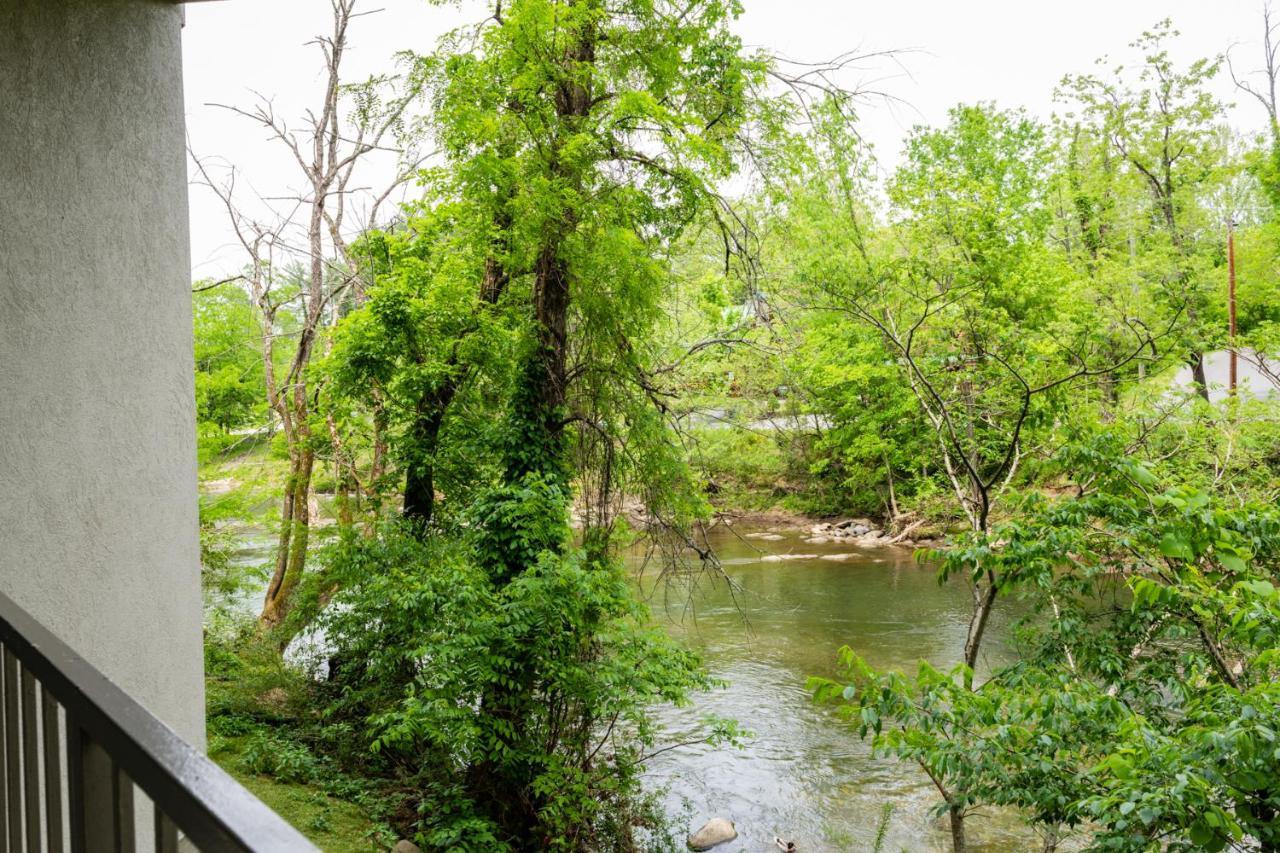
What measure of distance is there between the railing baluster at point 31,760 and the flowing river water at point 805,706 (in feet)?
18.7

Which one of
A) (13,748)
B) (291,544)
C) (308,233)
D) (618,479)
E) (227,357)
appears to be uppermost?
(308,233)

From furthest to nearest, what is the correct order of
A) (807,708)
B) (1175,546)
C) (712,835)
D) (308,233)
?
(308,233), (807,708), (712,835), (1175,546)

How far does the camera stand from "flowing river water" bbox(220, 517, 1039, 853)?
670 cm

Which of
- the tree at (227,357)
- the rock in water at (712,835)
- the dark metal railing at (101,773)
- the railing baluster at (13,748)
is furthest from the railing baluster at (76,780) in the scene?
the tree at (227,357)

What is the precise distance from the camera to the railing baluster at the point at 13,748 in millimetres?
1177

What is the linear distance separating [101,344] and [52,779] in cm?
212

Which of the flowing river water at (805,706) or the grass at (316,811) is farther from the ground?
the grass at (316,811)

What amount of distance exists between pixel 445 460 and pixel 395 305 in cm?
142

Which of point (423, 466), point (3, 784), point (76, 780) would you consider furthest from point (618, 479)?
point (76, 780)

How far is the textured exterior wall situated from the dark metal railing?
1333 mm

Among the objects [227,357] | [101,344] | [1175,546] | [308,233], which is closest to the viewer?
[101,344]

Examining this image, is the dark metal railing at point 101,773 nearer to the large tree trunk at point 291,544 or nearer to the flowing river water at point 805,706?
the flowing river water at point 805,706

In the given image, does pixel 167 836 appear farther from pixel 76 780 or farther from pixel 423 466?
pixel 423 466

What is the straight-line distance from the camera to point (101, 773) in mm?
858
